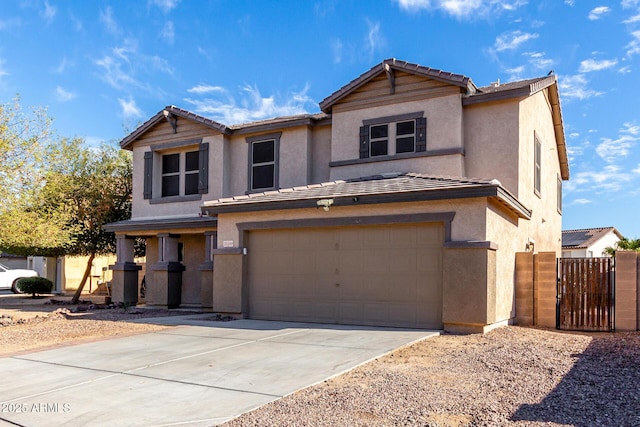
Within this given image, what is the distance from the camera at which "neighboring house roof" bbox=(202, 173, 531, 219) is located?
457 inches

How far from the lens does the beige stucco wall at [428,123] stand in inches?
595

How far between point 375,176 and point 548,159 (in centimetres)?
729

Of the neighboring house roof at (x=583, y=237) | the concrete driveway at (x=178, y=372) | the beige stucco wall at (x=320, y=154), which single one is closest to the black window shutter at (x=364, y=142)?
the beige stucco wall at (x=320, y=154)

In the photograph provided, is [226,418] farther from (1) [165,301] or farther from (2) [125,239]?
(2) [125,239]

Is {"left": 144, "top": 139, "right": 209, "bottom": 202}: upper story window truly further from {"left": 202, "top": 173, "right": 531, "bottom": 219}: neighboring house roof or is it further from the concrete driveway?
the concrete driveway

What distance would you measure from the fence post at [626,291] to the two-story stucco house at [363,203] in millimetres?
2342

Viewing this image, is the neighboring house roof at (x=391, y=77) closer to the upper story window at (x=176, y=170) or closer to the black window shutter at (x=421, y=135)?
the black window shutter at (x=421, y=135)

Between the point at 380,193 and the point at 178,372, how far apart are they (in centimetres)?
618

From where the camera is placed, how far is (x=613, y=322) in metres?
12.8

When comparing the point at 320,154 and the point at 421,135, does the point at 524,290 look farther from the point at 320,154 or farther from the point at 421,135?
the point at 320,154

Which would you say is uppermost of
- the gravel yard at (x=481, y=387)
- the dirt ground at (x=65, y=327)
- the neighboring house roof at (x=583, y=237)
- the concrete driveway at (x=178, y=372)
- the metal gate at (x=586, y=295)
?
the neighboring house roof at (x=583, y=237)

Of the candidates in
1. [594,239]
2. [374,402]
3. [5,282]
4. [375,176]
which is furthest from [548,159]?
[5,282]

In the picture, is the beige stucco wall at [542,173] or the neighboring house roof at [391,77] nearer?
the neighboring house roof at [391,77]

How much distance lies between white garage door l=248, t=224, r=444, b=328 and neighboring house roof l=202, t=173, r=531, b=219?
2.39 feet
